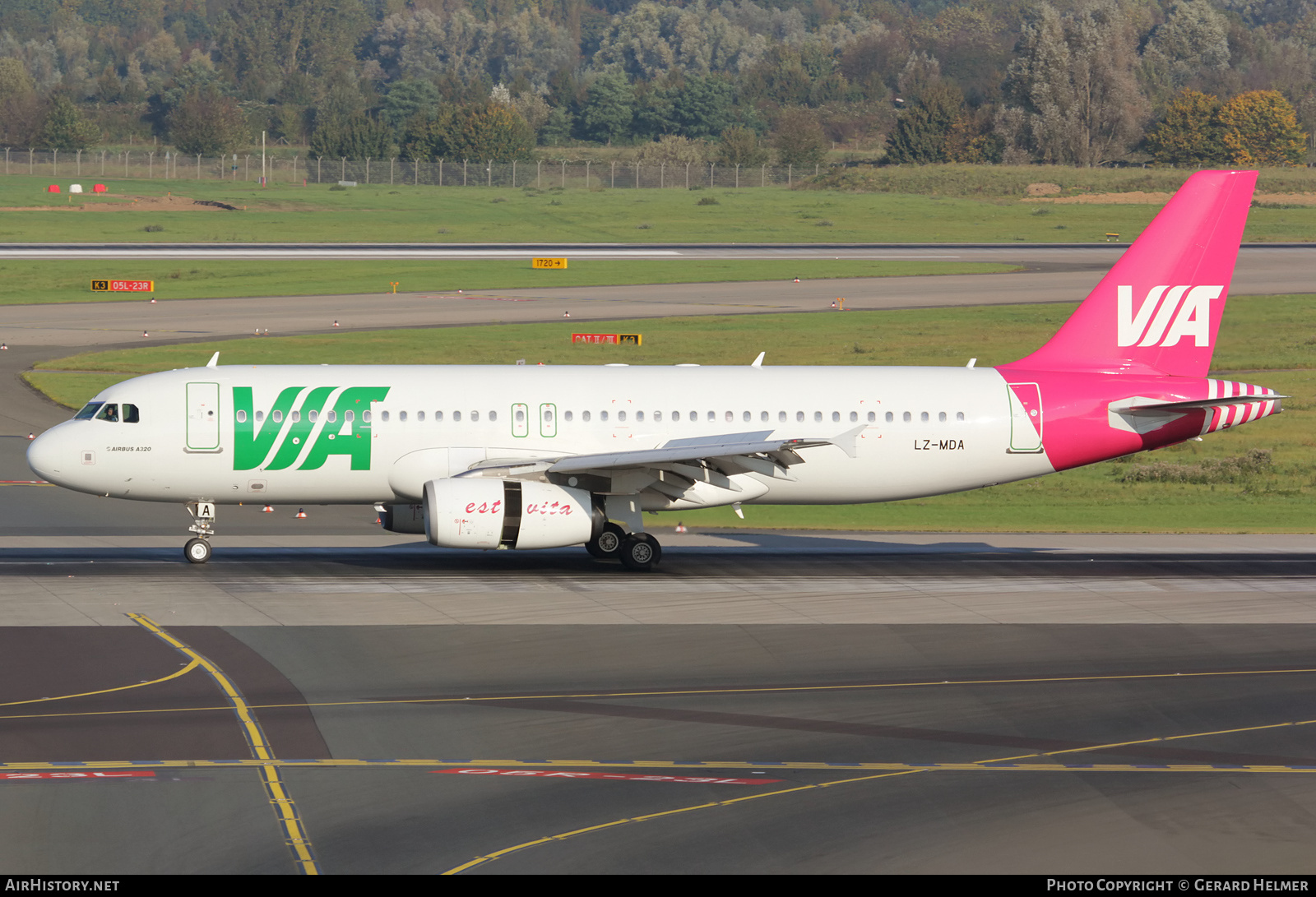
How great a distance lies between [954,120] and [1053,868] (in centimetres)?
18818

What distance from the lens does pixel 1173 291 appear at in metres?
38.0

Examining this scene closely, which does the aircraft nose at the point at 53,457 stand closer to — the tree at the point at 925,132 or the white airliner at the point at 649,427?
the white airliner at the point at 649,427

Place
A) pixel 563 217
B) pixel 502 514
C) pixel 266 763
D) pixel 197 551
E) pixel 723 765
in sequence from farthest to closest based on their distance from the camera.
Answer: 1. pixel 563 217
2. pixel 197 551
3. pixel 502 514
4. pixel 723 765
5. pixel 266 763

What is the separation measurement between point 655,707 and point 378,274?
7656 centimetres

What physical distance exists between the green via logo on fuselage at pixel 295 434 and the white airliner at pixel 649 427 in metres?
0.04

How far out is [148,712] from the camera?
23562 mm

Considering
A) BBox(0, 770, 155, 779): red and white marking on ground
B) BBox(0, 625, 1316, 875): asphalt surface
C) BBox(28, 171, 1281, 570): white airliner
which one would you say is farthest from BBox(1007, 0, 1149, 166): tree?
BBox(0, 770, 155, 779): red and white marking on ground

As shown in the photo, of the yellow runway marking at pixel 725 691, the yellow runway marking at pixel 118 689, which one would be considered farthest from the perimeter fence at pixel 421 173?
the yellow runway marking at pixel 725 691

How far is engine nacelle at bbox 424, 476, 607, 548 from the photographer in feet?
108

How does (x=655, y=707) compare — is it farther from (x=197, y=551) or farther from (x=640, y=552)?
(x=197, y=551)

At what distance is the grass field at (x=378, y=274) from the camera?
90375mm

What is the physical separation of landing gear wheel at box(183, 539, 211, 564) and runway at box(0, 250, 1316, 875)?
295 mm

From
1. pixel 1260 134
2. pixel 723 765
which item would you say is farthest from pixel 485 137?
pixel 723 765

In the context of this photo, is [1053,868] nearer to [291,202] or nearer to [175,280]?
[175,280]
